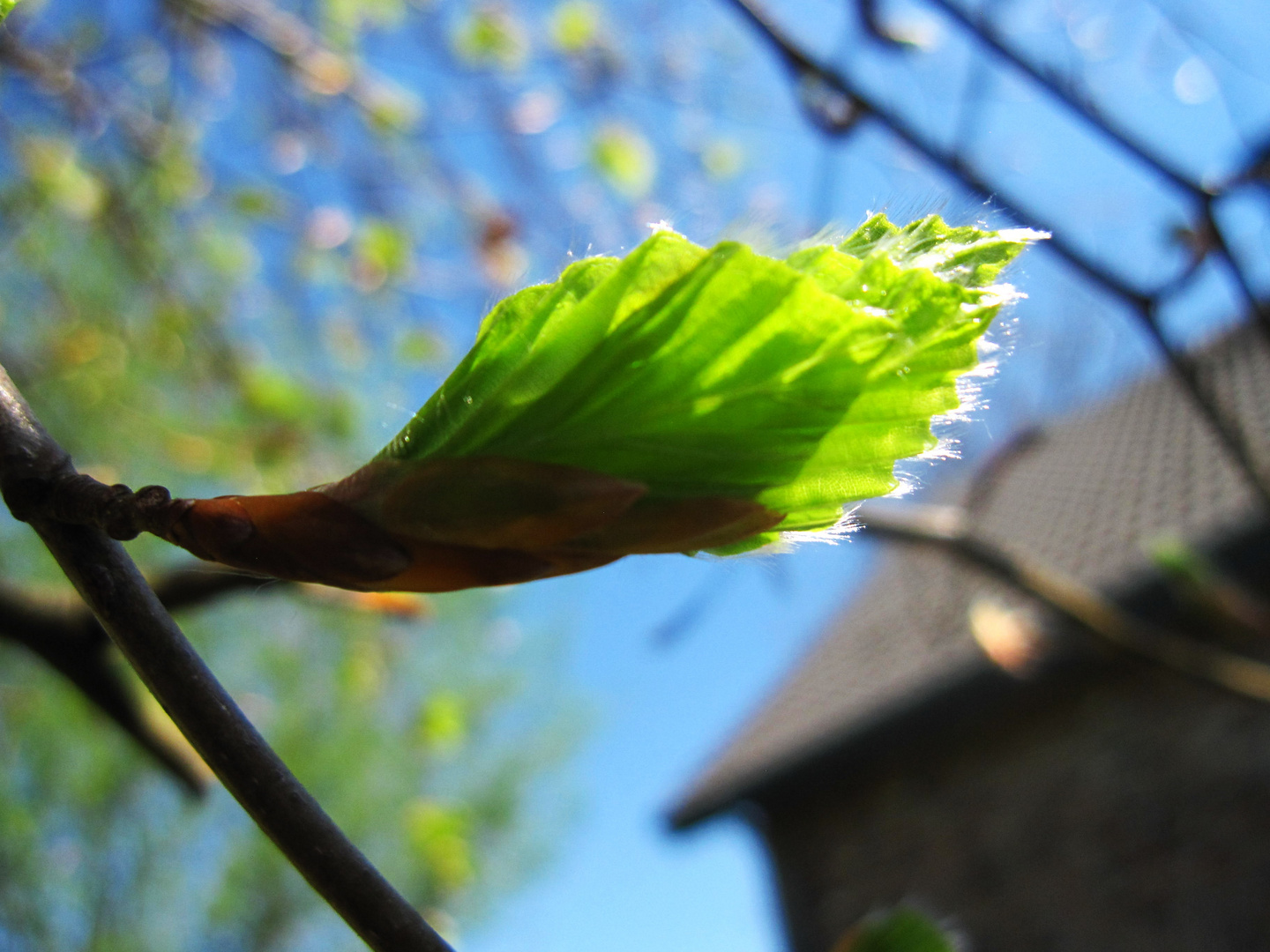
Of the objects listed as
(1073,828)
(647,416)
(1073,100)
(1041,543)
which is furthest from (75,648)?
(1041,543)

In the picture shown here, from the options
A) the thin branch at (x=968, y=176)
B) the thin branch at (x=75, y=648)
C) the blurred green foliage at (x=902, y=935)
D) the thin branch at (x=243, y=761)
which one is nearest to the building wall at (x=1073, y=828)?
the thin branch at (x=968, y=176)

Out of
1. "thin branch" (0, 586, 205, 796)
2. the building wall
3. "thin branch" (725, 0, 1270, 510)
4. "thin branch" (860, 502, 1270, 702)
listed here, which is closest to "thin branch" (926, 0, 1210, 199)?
"thin branch" (725, 0, 1270, 510)

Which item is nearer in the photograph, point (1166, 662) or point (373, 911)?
point (373, 911)

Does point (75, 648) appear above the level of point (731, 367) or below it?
above

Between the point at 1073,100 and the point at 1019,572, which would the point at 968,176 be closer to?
the point at 1073,100

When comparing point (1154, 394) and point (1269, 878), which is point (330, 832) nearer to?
point (1269, 878)

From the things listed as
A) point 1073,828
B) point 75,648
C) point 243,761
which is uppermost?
point 75,648

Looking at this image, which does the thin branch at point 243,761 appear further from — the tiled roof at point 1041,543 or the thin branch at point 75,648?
the tiled roof at point 1041,543

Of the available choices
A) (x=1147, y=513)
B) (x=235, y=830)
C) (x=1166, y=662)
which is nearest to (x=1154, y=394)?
(x=1147, y=513)
